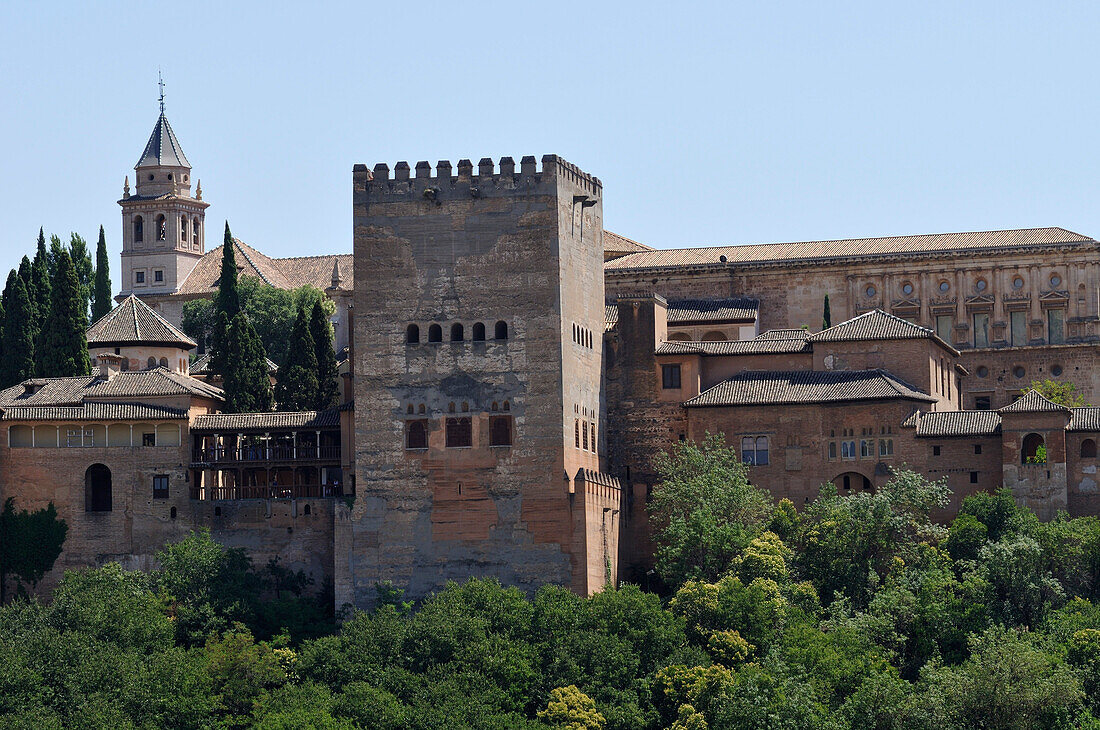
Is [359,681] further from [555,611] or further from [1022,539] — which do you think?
[1022,539]

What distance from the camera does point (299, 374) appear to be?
3332 inches

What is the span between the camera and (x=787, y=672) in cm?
6606

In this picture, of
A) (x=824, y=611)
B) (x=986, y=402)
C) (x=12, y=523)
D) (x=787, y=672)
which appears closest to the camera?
(x=787, y=672)

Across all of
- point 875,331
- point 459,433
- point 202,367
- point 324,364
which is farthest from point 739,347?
point 202,367

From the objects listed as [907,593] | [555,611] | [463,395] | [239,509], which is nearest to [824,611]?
[907,593]

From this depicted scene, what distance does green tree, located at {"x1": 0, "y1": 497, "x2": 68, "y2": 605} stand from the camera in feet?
248

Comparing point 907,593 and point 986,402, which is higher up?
point 986,402

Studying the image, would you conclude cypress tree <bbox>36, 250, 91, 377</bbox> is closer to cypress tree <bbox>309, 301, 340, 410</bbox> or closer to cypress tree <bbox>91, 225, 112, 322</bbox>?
cypress tree <bbox>309, 301, 340, 410</bbox>

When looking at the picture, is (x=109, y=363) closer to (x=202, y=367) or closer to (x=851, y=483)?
(x=202, y=367)

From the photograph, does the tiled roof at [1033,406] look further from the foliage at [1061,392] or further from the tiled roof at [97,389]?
the tiled roof at [97,389]

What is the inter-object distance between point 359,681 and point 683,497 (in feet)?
41.7

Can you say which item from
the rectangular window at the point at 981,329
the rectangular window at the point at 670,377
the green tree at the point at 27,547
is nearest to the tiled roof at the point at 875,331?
the rectangular window at the point at 670,377

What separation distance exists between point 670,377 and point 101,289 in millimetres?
40025

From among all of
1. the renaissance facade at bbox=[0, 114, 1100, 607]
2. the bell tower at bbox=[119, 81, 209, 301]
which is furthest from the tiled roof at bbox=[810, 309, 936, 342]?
the bell tower at bbox=[119, 81, 209, 301]
